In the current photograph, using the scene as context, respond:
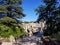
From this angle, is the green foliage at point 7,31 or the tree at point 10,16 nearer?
the green foliage at point 7,31

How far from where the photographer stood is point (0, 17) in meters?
27.2

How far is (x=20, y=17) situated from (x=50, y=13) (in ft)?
19.1

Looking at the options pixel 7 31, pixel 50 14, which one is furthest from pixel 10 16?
pixel 50 14

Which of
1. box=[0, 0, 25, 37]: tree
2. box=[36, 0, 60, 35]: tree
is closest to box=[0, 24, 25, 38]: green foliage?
box=[0, 0, 25, 37]: tree

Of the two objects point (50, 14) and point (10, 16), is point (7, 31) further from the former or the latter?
point (50, 14)

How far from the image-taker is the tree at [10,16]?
2623 cm

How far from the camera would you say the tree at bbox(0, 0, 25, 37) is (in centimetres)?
2623

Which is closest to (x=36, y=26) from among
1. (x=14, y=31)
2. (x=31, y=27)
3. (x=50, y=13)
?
(x=31, y=27)

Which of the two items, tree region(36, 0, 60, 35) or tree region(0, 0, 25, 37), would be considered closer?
tree region(36, 0, 60, 35)

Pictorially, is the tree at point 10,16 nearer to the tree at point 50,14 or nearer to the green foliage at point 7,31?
the green foliage at point 7,31

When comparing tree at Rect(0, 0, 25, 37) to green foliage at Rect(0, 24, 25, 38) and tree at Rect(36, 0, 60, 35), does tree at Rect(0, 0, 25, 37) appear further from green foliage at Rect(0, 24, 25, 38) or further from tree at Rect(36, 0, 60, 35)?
tree at Rect(36, 0, 60, 35)

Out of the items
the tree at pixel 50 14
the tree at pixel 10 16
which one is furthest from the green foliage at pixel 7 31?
the tree at pixel 50 14

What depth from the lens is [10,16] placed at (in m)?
27.9

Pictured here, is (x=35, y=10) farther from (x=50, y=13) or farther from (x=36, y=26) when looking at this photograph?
(x=36, y=26)
